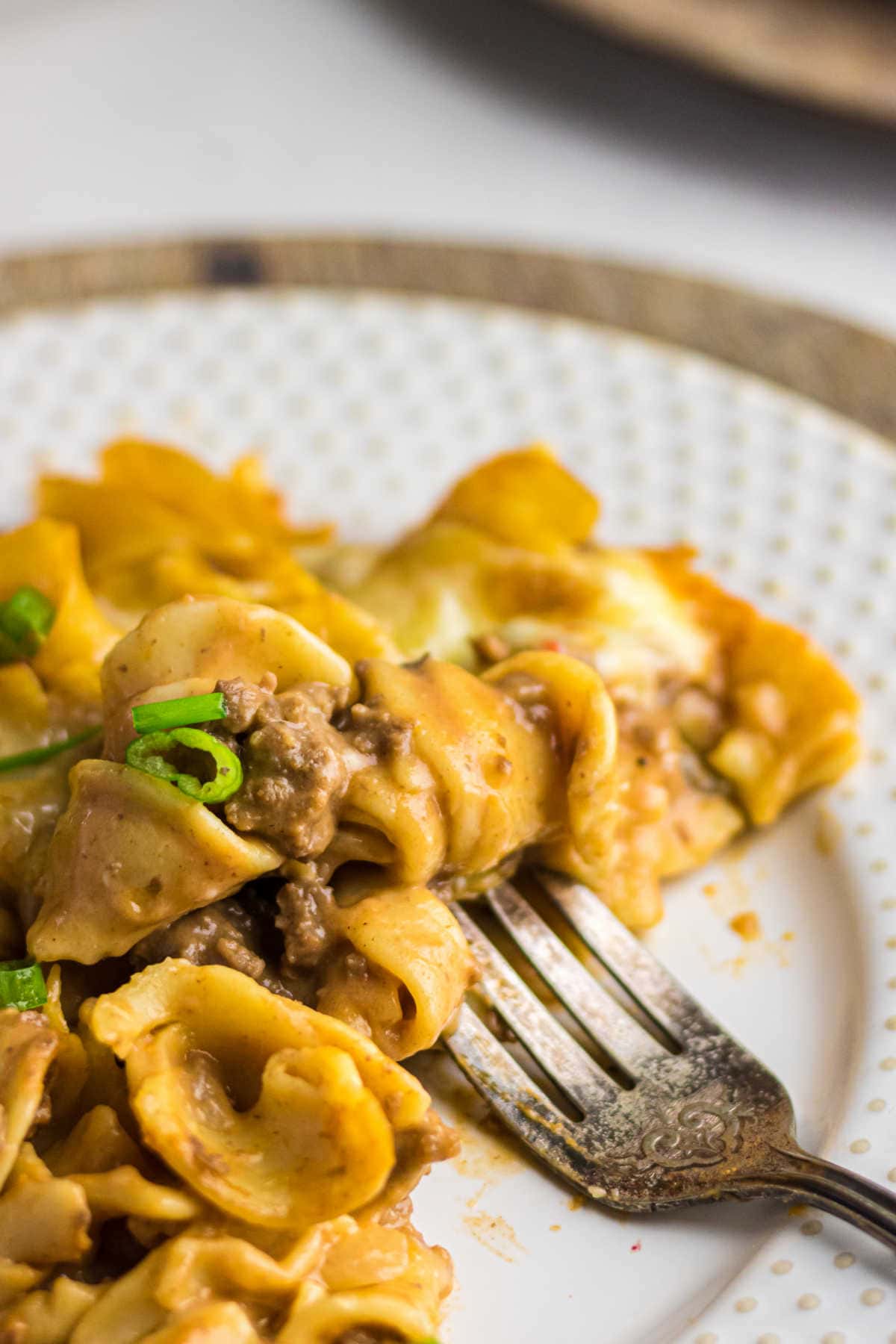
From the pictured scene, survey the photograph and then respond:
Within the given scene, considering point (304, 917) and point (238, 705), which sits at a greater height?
point (238, 705)

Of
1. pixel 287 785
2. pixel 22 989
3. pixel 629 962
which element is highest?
pixel 287 785

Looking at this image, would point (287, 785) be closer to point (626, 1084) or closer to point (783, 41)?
point (626, 1084)

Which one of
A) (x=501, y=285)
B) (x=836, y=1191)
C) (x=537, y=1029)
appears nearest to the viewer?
(x=836, y=1191)

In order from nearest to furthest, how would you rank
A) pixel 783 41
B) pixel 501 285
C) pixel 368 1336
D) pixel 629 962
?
pixel 368 1336 < pixel 629 962 < pixel 501 285 < pixel 783 41

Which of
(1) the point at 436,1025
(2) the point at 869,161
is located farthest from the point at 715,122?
(1) the point at 436,1025

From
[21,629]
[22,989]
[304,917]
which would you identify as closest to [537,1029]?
[304,917]

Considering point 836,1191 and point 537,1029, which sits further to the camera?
point 537,1029

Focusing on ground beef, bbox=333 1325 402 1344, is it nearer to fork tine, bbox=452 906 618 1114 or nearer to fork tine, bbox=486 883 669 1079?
fork tine, bbox=452 906 618 1114

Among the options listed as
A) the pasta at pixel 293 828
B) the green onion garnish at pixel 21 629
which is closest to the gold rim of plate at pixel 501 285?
the pasta at pixel 293 828
